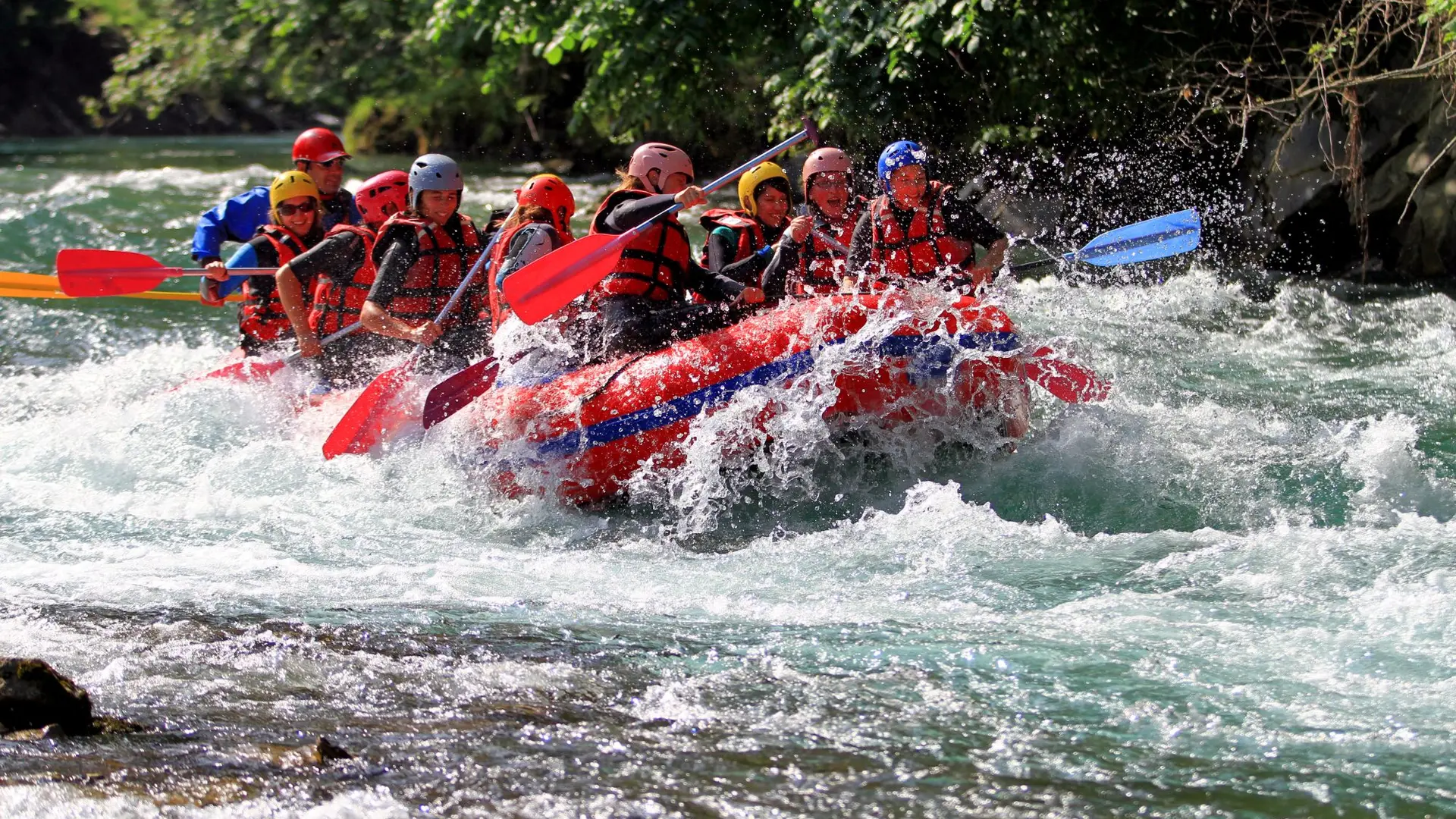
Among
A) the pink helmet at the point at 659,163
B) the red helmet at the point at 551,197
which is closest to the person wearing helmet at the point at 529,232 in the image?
the red helmet at the point at 551,197

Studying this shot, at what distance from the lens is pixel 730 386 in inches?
227

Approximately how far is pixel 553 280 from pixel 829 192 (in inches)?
61.5

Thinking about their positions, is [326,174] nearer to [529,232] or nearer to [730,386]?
[529,232]

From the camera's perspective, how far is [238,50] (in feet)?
61.1

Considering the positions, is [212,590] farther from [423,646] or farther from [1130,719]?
[1130,719]

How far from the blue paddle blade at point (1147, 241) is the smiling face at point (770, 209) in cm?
137

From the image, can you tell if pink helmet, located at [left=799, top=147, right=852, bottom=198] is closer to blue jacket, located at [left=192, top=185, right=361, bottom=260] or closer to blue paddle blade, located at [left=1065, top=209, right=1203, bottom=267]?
blue paddle blade, located at [left=1065, top=209, right=1203, bottom=267]

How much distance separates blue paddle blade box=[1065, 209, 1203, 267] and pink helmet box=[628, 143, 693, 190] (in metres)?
1.76

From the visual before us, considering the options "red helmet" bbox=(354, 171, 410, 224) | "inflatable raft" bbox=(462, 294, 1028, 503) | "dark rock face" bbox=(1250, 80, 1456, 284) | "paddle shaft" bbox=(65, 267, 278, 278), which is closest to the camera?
"inflatable raft" bbox=(462, 294, 1028, 503)

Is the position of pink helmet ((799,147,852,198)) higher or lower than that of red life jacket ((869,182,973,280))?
higher

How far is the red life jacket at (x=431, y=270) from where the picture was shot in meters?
6.88

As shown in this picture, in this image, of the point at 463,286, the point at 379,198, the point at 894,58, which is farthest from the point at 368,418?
the point at 894,58

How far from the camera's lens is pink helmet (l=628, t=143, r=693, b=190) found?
627cm

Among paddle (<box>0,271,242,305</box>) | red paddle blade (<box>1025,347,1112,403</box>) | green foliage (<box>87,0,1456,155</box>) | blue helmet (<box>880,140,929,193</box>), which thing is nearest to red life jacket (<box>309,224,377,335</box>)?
paddle (<box>0,271,242,305</box>)
